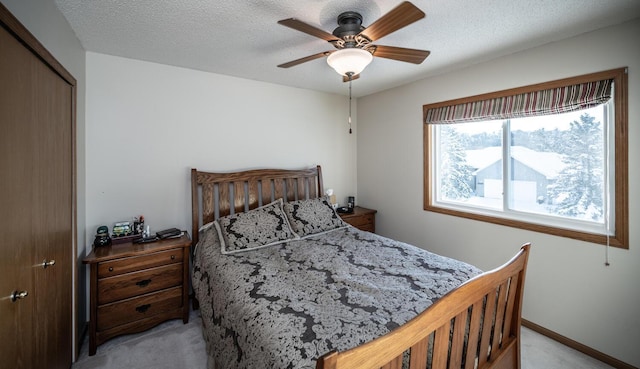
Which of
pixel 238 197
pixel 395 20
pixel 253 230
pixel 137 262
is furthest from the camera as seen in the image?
pixel 238 197

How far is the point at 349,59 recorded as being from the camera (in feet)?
5.52

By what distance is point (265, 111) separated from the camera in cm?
331

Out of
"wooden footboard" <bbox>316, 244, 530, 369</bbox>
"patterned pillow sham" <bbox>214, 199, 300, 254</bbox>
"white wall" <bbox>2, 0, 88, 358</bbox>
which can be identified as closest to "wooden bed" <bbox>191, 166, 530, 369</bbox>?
"wooden footboard" <bbox>316, 244, 530, 369</bbox>

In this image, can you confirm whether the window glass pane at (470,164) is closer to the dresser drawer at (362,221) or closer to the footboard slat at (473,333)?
the dresser drawer at (362,221)

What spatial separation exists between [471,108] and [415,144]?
0.73 meters

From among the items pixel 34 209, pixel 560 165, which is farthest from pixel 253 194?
pixel 560 165

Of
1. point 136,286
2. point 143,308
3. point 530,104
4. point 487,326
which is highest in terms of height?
point 530,104

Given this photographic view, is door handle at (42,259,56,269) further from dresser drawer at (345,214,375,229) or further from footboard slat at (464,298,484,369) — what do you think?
dresser drawer at (345,214,375,229)

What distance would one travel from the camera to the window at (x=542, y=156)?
2.01 meters

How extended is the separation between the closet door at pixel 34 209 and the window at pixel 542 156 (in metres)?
3.24

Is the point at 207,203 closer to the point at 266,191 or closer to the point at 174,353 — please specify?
the point at 266,191

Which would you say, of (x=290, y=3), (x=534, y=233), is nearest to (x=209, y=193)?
(x=290, y=3)

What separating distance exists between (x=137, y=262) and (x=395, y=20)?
2535 millimetres

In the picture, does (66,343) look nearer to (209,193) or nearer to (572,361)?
(209,193)
